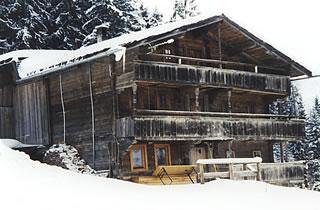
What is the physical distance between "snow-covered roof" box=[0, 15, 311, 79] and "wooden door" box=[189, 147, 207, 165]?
262 inches

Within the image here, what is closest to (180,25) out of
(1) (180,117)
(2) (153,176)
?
(1) (180,117)

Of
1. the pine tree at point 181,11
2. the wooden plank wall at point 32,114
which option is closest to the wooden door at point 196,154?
the wooden plank wall at point 32,114

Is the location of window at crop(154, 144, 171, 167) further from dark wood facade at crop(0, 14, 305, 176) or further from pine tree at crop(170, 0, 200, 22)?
pine tree at crop(170, 0, 200, 22)

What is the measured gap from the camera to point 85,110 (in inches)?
1184

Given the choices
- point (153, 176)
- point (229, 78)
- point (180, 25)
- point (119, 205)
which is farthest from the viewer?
point (229, 78)

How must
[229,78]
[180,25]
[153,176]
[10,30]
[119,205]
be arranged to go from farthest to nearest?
[10,30]
[229,78]
[180,25]
[153,176]
[119,205]

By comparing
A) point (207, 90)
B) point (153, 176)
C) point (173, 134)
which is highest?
point (207, 90)

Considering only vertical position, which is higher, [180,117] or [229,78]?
[229,78]

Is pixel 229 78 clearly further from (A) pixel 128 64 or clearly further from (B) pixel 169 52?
(A) pixel 128 64

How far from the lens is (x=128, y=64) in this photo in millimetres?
27375

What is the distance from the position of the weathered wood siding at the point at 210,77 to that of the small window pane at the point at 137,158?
13.0 feet

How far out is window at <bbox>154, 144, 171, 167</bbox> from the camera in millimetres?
29927

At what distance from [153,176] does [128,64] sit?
5.36m

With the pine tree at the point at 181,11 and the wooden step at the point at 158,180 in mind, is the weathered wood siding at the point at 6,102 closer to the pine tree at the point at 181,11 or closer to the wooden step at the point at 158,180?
the wooden step at the point at 158,180
